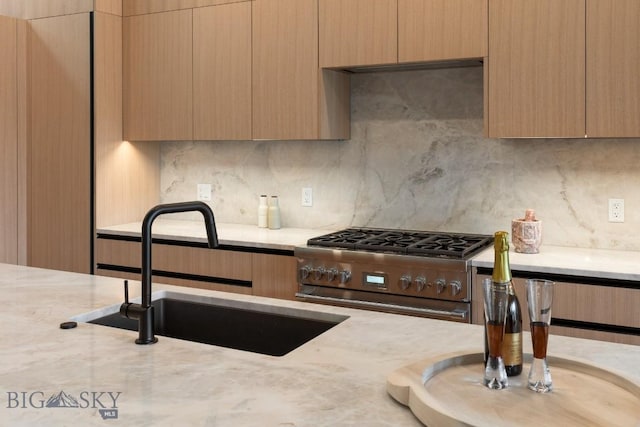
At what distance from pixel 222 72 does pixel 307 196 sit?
89cm

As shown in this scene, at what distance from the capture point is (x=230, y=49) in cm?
385

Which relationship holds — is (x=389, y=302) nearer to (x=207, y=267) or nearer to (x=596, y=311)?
(x=596, y=311)

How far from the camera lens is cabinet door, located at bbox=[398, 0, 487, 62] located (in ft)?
10.4

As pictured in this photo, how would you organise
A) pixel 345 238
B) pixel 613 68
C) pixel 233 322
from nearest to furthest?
pixel 233 322, pixel 613 68, pixel 345 238

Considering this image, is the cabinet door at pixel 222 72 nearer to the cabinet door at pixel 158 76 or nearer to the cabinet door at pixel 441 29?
the cabinet door at pixel 158 76

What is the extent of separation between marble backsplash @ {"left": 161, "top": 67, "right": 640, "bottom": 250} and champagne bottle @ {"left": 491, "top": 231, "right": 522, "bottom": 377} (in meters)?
2.14

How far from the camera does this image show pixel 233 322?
7.00 feet

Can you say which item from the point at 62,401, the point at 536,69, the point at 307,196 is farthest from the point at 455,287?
the point at 62,401

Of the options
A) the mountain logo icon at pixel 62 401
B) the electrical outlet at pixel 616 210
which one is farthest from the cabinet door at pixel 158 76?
the mountain logo icon at pixel 62 401

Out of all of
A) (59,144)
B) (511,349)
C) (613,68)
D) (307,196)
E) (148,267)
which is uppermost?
(613,68)

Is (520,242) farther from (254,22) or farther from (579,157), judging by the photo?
(254,22)

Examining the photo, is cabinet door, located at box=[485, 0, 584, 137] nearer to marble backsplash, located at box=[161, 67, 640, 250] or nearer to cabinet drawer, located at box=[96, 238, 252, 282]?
marble backsplash, located at box=[161, 67, 640, 250]

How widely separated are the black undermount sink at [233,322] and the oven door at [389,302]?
1.13 meters

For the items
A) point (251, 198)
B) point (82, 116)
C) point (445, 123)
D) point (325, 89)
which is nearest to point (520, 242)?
point (445, 123)
